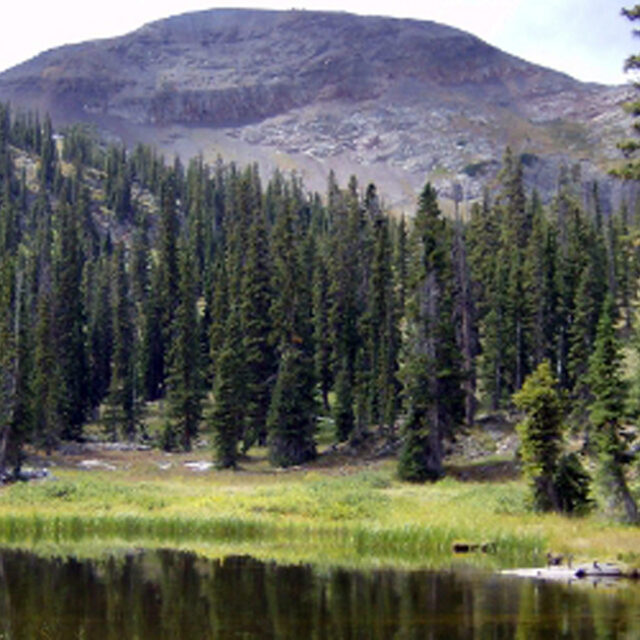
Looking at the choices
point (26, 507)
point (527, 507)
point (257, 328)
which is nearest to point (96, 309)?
point (257, 328)

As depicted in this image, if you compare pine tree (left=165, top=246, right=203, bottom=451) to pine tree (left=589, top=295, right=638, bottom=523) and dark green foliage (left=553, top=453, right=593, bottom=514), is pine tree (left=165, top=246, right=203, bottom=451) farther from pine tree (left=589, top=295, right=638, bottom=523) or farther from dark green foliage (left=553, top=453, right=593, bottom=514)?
pine tree (left=589, top=295, right=638, bottom=523)

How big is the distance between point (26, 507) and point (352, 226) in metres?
55.1

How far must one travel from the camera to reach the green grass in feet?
102

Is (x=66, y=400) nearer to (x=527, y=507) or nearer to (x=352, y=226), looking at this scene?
(x=352, y=226)

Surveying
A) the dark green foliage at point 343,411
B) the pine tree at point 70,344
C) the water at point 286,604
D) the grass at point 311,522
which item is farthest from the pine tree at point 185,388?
the water at point 286,604

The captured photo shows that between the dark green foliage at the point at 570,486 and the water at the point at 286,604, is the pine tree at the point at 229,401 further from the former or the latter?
the water at the point at 286,604

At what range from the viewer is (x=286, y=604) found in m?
23.5

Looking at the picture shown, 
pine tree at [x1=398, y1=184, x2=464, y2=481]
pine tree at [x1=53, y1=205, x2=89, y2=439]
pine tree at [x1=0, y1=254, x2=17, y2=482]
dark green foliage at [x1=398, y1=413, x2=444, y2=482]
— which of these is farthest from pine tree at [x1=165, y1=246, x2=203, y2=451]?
dark green foliage at [x1=398, y1=413, x2=444, y2=482]

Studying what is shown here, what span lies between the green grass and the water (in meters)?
2.96

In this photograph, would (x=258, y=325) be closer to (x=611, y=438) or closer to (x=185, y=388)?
(x=185, y=388)

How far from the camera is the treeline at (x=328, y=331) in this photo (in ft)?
190

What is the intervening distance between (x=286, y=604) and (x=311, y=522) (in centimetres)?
1399

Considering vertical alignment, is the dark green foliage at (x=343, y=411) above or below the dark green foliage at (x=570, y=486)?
below

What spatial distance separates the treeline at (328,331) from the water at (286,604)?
13.6 metres
